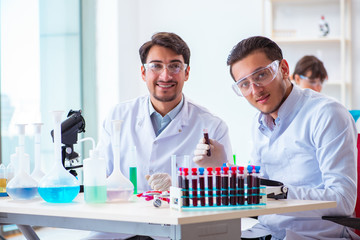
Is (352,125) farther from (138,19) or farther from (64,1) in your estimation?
(138,19)

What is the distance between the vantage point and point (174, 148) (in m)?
2.76

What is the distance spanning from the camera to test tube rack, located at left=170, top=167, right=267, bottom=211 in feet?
5.40

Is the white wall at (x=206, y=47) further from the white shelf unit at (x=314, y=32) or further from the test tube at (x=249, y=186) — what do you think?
the test tube at (x=249, y=186)

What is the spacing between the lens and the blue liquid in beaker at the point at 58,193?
1.89 metres

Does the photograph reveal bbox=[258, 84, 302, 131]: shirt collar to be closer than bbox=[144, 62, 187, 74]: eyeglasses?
Yes

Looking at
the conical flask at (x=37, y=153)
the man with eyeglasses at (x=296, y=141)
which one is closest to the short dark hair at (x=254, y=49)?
the man with eyeglasses at (x=296, y=141)

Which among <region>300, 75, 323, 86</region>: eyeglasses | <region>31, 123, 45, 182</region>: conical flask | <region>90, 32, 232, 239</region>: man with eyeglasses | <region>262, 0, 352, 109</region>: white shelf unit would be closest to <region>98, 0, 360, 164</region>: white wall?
<region>262, 0, 352, 109</region>: white shelf unit

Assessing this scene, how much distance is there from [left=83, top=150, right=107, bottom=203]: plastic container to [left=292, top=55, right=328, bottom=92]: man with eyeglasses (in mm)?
3215

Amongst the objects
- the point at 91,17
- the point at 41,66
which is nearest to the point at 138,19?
the point at 91,17

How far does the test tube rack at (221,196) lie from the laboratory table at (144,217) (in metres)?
0.03

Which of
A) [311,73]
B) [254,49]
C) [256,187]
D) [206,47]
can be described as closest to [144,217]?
[256,187]

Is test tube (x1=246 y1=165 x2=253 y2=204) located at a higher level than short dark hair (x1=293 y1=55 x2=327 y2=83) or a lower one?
lower

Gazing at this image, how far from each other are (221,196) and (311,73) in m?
3.28

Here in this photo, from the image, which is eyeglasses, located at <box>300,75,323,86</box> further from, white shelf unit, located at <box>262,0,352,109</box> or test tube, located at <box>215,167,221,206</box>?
test tube, located at <box>215,167,221,206</box>
